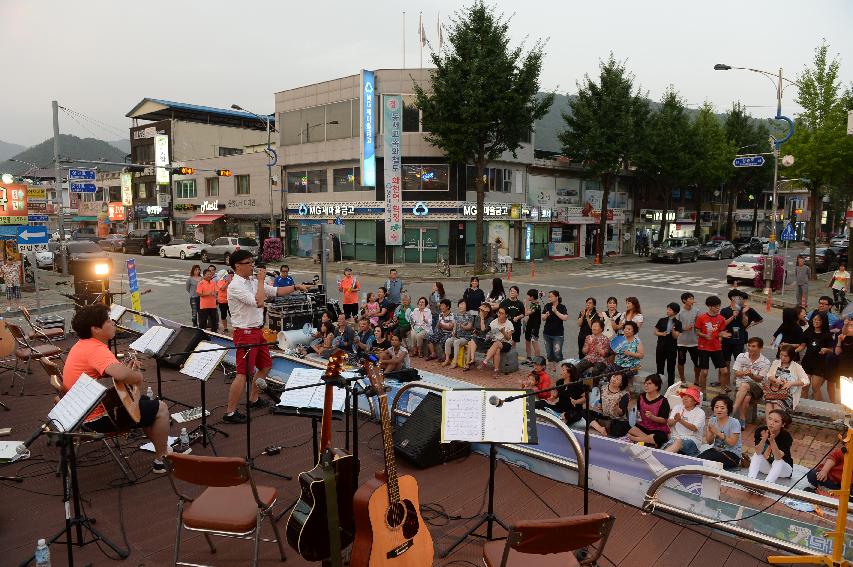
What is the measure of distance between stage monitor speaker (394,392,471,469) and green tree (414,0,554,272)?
83.0 feet

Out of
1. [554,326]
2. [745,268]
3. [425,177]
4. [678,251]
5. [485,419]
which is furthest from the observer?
[678,251]

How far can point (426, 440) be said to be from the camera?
655 centimetres

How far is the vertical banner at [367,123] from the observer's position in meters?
33.7

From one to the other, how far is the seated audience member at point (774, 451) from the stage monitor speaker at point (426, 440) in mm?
3371

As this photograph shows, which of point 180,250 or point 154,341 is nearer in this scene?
point 154,341

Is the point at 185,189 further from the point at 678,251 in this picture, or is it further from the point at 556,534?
the point at 556,534

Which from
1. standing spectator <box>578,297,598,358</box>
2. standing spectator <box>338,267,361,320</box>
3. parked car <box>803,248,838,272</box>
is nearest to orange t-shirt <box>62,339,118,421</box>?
standing spectator <box>578,297,598,358</box>

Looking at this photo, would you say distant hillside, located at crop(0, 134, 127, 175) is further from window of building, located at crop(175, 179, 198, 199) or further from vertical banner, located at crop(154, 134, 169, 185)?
window of building, located at crop(175, 179, 198, 199)

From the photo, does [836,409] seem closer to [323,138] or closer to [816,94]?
[816,94]

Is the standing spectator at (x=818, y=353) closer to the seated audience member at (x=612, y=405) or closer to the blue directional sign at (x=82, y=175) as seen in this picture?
the seated audience member at (x=612, y=405)

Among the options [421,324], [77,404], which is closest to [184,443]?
[77,404]

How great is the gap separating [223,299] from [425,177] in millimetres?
21105

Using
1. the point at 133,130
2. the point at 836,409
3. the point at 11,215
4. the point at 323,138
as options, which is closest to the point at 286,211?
the point at 323,138

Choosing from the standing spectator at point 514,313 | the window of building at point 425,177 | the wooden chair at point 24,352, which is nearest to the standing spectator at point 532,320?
the standing spectator at point 514,313
